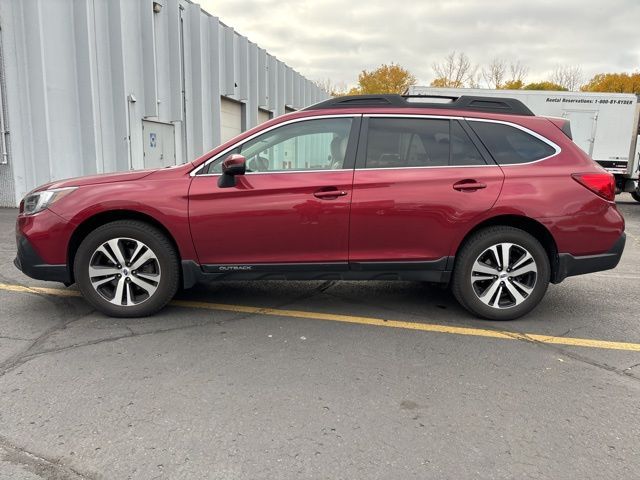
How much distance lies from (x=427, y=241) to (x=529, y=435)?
192 centimetres

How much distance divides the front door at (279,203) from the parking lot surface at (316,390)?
64 cm

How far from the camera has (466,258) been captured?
14.3ft

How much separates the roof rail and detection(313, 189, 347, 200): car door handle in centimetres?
80

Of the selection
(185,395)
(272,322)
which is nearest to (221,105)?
(272,322)

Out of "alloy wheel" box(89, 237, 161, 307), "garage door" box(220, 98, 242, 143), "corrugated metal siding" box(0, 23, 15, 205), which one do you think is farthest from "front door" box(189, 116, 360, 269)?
"garage door" box(220, 98, 242, 143)

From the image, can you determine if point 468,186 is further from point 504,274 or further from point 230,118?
point 230,118

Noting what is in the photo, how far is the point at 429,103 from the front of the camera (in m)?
4.54

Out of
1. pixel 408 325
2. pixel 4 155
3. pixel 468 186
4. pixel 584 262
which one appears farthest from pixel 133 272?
pixel 4 155

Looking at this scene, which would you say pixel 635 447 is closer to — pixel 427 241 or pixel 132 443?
pixel 427 241

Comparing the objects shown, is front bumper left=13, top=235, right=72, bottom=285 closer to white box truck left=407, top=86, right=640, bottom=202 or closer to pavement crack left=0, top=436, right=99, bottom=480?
pavement crack left=0, top=436, right=99, bottom=480

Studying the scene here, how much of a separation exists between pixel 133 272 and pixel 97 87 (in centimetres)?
964

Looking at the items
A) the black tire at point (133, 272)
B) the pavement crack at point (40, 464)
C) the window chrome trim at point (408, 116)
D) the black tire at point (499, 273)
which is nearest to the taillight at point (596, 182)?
the black tire at point (499, 273)

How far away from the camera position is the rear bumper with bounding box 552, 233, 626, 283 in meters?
4.36

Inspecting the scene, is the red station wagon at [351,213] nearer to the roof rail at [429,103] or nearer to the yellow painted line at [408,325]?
the roof rail at [429,103]
